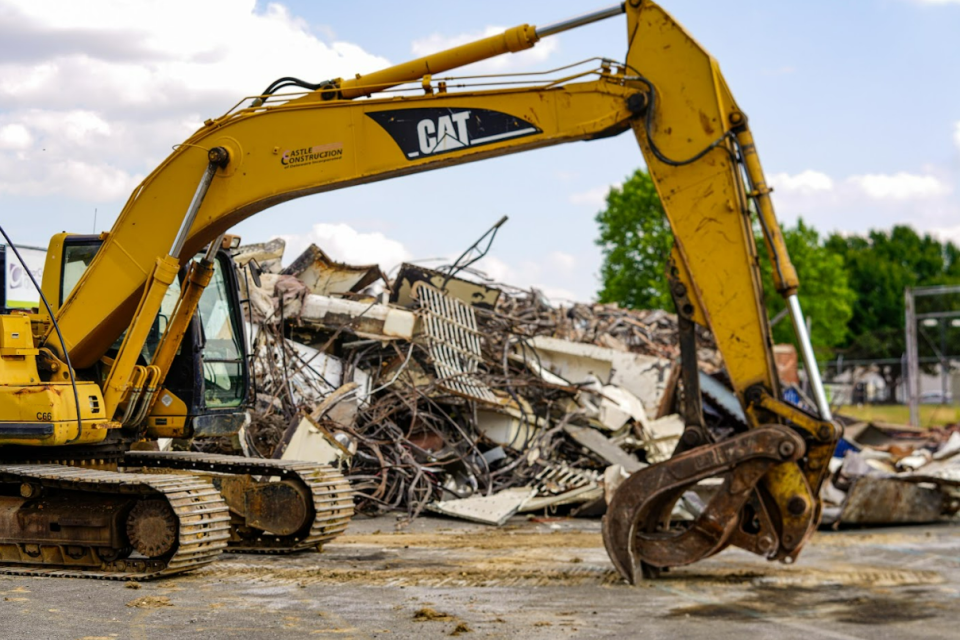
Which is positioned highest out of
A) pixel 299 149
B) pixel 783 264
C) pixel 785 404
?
pixel 299 149

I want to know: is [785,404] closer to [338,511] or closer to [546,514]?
[338,511]

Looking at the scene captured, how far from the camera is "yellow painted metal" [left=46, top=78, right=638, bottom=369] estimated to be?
287 inches

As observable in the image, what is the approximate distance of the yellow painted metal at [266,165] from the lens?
7301 millimetres

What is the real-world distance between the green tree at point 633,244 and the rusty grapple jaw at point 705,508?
36420 mm

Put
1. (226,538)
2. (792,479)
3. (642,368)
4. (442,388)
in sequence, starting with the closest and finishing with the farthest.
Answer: (792,479) < (226,538) < (442,388) < (642,368)

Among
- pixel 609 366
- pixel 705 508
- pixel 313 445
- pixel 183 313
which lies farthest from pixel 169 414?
pixel 609 366

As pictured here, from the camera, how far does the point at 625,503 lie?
764cm

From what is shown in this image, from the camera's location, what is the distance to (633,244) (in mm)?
45719

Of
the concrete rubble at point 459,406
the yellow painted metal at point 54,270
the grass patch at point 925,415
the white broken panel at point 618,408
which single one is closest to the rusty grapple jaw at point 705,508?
the concrete rubble at point 459,406

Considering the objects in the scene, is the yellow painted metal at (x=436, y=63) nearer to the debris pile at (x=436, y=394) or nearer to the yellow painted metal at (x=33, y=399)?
the yellow painted metal at (x=33, y=399)

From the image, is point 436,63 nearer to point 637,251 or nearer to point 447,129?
point 447,129

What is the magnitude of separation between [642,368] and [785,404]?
8758 mm

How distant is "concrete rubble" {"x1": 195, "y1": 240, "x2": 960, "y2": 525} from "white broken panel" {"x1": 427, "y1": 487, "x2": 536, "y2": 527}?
0.07 ft

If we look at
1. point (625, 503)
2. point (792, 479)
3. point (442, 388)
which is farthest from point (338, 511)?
point (442, 388)
